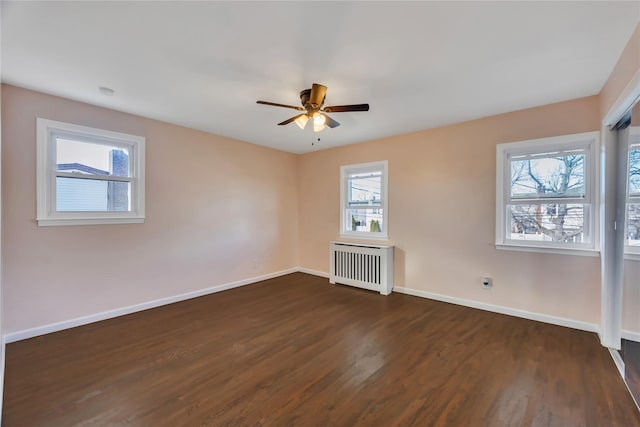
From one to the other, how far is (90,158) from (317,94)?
285 cm

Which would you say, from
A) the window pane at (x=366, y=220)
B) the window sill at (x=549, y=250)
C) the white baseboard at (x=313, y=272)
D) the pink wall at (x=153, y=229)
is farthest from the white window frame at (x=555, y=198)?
the pink wall at (x=153, y=229)

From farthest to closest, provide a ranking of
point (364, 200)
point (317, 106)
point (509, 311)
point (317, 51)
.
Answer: point (364, 200) < point (509, 311) < point (317, 106) < point (317, 51)

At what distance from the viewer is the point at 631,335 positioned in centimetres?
227

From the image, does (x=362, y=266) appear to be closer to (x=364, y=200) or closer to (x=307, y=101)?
(x=364, y=200)

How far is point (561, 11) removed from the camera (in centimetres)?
174

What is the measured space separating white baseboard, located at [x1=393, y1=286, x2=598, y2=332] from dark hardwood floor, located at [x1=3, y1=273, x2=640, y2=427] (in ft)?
0.35

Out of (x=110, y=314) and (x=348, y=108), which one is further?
(x=110, y=314)

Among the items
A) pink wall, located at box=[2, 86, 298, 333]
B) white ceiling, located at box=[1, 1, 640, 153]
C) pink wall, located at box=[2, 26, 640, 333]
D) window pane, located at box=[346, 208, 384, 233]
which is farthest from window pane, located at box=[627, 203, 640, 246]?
pink wall, located at box=[2, 86, 298, 333]

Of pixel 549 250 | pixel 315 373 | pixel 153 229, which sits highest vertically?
pixel 153 229

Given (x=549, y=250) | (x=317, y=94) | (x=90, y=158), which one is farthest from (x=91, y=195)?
(x=549, y=250)

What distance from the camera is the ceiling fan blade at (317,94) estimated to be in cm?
242

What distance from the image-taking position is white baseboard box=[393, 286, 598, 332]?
303 cm

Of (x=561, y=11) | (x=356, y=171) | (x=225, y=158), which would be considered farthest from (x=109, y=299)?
(x=561, y=11)

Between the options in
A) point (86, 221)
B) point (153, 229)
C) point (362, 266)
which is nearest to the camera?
point (86, 221)
